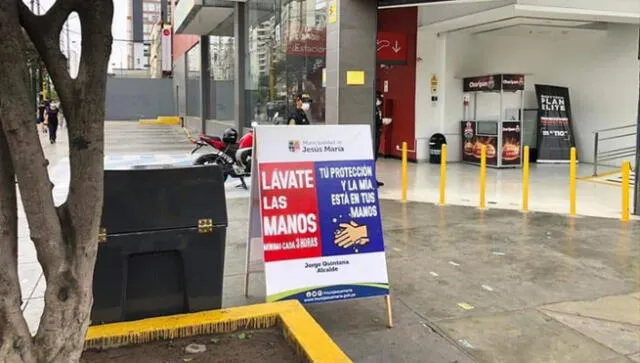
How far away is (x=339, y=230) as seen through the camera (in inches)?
179

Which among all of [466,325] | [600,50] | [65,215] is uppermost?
[600,50]

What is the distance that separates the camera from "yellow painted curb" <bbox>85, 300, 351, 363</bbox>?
322cm

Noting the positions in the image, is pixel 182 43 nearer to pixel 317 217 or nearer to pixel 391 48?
pixel 391 48

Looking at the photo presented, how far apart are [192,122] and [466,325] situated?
31.2 m

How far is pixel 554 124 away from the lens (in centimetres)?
1647

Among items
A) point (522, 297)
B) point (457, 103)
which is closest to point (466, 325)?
point (522, 297)

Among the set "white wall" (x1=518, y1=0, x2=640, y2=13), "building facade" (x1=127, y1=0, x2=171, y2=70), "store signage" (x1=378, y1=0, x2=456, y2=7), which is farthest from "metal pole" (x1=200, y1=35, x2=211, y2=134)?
"building facade" (x1=127, y1=0, x2=171, y2=70)

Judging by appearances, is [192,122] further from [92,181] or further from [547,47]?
[92,181]

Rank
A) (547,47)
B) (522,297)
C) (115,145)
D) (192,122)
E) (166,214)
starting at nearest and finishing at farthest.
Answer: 1. (166,214)
2. (522,297)
3. (547,47)
4. (115,145)
5. (192,122)

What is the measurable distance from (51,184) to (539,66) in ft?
56.5

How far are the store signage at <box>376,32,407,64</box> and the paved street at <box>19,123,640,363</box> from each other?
7.22 meters

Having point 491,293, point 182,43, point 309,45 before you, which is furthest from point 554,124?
point 182,43

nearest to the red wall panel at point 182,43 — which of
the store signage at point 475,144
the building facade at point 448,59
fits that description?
the building facade at point 448,59

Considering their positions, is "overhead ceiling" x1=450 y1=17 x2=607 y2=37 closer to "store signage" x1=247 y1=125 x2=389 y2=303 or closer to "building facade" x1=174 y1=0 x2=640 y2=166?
"building facade" x1=174 y1=0 x2=640 y2=166
